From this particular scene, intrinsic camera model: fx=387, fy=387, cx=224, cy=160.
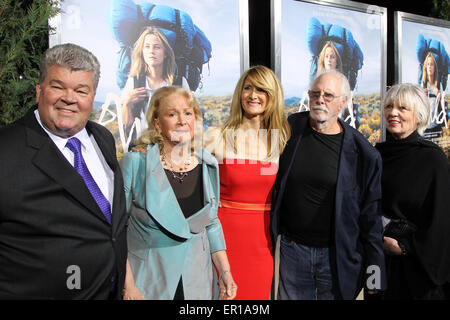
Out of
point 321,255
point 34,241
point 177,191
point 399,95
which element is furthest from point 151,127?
point 399,95

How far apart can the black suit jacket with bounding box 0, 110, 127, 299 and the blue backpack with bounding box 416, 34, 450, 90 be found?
194 inches

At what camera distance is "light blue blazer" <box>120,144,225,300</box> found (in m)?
1.99

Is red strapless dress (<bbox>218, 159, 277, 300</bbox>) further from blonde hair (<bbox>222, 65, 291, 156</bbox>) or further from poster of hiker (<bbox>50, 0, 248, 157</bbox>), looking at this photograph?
poster of hiker (<bbox>50, 0, 248, 157</bbox>)

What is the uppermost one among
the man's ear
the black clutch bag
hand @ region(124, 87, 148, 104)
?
hand @ region(124, 87, 148, 104)

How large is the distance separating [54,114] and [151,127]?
2.18ft

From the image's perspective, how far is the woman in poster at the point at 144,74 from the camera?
3.02m

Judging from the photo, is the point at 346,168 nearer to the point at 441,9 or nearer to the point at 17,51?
the point at 17,51

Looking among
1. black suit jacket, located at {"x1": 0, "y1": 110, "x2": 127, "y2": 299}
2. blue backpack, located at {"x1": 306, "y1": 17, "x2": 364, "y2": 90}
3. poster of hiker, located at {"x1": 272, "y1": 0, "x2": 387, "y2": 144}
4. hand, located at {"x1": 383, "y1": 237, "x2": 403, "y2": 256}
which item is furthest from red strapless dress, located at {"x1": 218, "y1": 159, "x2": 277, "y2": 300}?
blue backpack, located at {"x1": 306, "y1": 17, "x2": 364, "y2": 90}

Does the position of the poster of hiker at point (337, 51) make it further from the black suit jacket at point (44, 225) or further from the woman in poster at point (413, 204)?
the black suit jacket at point (44, 225)

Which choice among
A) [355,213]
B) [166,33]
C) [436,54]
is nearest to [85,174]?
[355,213]

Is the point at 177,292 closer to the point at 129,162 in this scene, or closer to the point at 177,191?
the point at 177,191

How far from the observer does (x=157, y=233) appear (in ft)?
6.61

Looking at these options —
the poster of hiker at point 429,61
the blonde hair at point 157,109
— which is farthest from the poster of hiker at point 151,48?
the poster of hiker at point 429,61

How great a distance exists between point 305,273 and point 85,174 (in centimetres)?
141
